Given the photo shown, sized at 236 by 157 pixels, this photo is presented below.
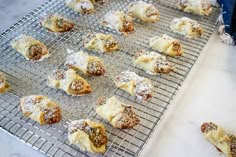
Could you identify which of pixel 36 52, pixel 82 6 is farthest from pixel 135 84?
pixel 82 6

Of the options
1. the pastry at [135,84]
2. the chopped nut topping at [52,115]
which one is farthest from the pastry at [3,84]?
the pastry at [135,84]

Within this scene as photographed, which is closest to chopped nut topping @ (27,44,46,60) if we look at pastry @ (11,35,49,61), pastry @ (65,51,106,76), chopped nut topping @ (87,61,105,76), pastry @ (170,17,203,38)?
pastry @ (11,35,49,61)

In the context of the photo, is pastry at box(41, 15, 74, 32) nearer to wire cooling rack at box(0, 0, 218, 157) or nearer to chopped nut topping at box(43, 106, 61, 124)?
wire cooling rack at box(0, 0, 218, 157)

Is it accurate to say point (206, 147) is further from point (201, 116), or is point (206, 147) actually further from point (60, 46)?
point (60, 46)

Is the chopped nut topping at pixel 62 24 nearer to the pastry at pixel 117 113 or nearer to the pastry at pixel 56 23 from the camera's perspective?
the pastry at pixel 56 23

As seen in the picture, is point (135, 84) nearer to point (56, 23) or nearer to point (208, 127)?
point (208, 127)

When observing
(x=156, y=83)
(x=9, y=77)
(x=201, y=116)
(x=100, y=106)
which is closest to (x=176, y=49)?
(x=156, y=83)

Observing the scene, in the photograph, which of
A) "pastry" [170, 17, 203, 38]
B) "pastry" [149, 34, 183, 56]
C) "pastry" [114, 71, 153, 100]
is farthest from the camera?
"pastry" [170, 17, 203, 38]

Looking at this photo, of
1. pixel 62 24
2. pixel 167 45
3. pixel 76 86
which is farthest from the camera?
pixel 62 24
